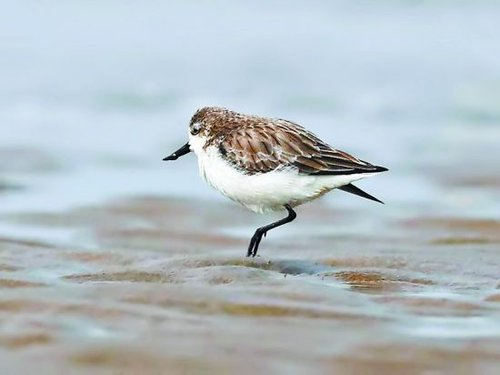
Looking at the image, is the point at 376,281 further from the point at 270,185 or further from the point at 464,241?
the point at 464,241

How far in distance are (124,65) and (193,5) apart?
4468 mm

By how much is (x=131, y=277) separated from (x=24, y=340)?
1753mm

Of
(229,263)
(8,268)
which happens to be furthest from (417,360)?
(8,268)

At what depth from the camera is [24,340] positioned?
498 centimetres

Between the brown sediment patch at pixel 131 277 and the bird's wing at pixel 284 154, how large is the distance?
104cm

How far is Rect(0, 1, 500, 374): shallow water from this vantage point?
16.5 ft

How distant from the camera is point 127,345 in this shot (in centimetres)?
489

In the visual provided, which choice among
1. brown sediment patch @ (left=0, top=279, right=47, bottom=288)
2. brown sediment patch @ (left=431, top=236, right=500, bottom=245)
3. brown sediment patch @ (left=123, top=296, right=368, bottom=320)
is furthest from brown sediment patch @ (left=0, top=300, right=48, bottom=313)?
brown sediment patch @ (left=431, top=236, right=500, bottom=245)

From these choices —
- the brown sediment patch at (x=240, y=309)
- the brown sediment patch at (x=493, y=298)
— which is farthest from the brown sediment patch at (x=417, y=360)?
the brown sediment patch at (x=493, y=298)

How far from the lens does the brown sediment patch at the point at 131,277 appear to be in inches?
261

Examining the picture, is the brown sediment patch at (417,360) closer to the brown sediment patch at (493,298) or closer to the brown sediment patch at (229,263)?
the brown sediment patch at (493,298)

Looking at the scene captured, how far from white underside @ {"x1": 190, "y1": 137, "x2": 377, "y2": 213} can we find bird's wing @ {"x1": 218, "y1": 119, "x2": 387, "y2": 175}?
1.5 inches

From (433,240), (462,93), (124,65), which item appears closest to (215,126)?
(433,240)

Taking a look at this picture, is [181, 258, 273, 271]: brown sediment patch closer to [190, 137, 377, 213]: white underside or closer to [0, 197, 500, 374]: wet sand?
[0, 197, 500, 374]: wet sand
